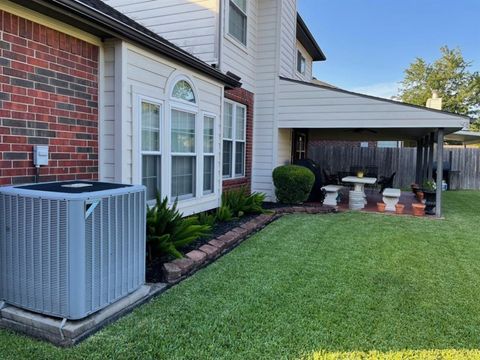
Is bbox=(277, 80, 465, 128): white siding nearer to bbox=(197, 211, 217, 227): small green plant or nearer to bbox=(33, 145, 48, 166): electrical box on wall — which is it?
bbox=(197, 211, 217, 227): small green plant

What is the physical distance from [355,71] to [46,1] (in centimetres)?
3584

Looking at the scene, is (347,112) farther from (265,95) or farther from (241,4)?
(241,4)

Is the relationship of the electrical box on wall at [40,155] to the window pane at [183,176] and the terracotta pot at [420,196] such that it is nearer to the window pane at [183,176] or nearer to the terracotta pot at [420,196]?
the window pane at [183,176]

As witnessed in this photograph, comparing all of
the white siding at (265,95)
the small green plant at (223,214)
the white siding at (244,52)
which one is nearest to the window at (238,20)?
the white siding at (244,52)

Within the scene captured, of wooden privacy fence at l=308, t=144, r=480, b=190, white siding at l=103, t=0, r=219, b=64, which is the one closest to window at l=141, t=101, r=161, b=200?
white siding at l=103, t=0, r=219, b=64

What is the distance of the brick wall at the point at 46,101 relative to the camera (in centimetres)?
324

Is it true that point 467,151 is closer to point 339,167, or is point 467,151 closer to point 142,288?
point 339,167

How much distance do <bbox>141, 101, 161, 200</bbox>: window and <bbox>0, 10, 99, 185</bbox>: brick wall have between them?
24.4 inches

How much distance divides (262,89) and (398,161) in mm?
10579

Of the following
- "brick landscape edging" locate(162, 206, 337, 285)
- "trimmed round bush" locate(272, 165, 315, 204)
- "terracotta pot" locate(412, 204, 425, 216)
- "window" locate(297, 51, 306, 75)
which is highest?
"window" locate(297, 51, 306, 75)

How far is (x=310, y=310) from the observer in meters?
3.33

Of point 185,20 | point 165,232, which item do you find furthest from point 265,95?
point 165,232

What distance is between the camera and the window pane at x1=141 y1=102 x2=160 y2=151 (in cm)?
466

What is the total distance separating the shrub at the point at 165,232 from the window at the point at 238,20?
5151mm
